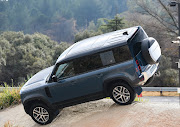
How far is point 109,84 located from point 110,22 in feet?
98.9

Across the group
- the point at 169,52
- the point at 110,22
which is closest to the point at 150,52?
the point at 169,52

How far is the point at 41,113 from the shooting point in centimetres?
739

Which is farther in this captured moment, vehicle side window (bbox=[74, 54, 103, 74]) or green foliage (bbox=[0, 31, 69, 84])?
green foliage (bbox=[0, 31, 69, 84])

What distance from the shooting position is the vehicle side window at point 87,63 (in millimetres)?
6789

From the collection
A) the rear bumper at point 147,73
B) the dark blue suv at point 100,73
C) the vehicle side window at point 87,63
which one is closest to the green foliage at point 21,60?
the dark blue suv at point 100,73

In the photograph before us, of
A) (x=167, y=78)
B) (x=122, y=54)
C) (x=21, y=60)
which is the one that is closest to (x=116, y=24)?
(x=167, y=78)

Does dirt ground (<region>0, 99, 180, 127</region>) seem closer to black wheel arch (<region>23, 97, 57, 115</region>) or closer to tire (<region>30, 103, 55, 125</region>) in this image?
tire (<region>30, 103, 55, 125</region>)

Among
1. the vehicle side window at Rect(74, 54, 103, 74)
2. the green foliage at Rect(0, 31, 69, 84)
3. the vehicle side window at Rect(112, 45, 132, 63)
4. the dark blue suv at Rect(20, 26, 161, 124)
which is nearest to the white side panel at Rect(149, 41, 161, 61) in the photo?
the dark blue suv at Rect(20, 26, 161, 124)

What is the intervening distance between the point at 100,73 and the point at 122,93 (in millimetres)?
847

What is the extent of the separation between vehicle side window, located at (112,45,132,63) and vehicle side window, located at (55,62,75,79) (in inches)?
50.6

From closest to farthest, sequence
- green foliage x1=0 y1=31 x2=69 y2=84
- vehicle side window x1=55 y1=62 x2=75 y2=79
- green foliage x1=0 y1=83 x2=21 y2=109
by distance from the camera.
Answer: vehicle side window x1=55 y1=62 x2=75 y2=79 < green foliage x1=0 y1=83 x2=21 y2=109 < green foliage x1=0 y1=31 x2=69 y2=84

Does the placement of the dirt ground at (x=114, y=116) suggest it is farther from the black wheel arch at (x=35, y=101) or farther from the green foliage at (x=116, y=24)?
the green foliage at (x=116, y=24)

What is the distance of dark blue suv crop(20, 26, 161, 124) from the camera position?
21.6 ft

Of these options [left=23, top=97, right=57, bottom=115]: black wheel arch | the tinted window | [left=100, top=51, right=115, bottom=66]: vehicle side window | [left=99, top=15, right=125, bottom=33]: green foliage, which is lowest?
[left=99, top=15, right=125, bottom=33]: green foliage
